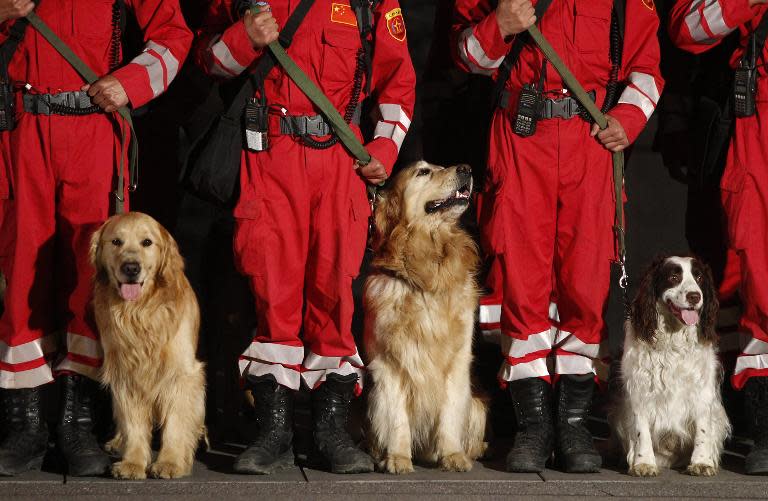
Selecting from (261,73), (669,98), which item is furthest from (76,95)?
(669,98)

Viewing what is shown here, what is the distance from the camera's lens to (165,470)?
503cm

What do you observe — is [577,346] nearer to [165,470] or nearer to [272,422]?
[272,422]

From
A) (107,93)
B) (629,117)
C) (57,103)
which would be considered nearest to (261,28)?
(107,93)

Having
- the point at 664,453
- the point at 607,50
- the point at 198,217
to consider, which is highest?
the point at 607,50

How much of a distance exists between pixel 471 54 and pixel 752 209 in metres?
1.46

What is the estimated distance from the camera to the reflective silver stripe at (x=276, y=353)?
5.21m

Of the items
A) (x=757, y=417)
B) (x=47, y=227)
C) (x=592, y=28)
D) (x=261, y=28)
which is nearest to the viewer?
(x=261, y=28)

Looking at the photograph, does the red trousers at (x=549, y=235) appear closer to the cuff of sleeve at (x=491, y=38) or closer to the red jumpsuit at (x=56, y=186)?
the cuff of sleeve at (x=491, y=38)

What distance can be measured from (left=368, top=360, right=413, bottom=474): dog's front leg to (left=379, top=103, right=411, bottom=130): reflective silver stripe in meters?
1.12

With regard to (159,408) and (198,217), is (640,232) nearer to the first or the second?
(198,217)

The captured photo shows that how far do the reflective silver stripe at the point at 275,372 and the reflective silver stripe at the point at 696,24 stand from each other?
241cm

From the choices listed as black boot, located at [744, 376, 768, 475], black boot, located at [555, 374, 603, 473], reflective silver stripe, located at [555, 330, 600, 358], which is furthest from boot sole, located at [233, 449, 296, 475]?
black boot, located at [744, 376, 768, 475]

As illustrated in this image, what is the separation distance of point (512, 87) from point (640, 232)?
1.46 meters

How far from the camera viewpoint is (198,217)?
612 centimetres
